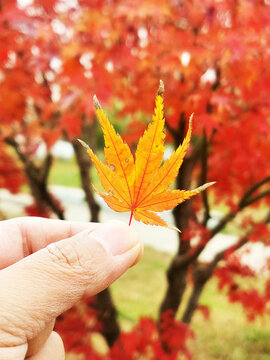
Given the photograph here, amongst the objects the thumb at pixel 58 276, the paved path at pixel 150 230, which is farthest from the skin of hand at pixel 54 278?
the paved path at pixel 150 230

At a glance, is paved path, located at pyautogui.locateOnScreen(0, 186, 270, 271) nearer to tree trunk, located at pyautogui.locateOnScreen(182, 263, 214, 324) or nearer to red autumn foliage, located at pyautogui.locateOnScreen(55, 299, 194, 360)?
tree trunk, located at pyautogui.locateOnScreen(182, 263, 214, 324)

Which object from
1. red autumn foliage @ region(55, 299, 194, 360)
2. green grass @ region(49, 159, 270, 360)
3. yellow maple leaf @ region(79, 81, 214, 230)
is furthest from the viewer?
green grass @ region(49, 159, 270, 360)

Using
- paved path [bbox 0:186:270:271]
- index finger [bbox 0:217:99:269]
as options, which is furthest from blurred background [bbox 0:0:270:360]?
paved path [bbox 0:186:270:271]

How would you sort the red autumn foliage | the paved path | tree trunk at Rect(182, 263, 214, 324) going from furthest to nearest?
the paved path < tree trunk at Rect(182, 263, 214, 324) < the red autumn foliage

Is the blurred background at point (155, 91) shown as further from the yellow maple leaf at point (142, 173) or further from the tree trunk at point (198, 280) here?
the yellow maple leaf at point (142, 173)

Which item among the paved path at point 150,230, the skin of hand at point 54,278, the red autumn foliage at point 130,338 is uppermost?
the skin of hand at point 54,278

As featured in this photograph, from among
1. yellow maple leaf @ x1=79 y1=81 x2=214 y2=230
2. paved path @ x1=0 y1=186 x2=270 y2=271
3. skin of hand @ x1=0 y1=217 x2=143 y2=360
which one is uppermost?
yellow maple leaf @ x1=79 y1=81 x2=214 y2=230
